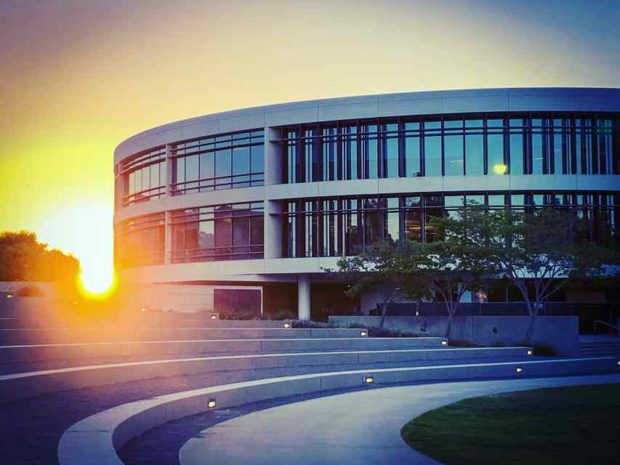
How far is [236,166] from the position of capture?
5053 centimetres

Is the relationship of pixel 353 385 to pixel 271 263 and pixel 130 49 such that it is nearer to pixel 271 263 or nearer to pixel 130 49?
pixel 130 49

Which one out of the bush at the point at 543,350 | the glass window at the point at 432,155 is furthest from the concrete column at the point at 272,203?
the bush at the point at 543,350

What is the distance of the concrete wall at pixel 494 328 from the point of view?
32250mm

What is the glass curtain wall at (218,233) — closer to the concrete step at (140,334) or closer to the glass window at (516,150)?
→ the glass window at (516,150)

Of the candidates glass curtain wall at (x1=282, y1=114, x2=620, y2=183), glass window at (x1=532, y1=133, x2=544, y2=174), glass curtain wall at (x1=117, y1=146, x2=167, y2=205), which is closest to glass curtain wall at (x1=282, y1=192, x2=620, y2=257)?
glass curtain wall at (x1=282, y1=114, x2=620, y2=183)

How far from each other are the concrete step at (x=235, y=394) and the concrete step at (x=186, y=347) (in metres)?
2.84

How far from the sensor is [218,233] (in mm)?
50781

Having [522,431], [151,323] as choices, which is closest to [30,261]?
[151,323]

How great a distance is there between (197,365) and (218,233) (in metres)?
33.3

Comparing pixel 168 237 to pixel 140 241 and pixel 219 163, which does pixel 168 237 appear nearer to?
pixel 140 241

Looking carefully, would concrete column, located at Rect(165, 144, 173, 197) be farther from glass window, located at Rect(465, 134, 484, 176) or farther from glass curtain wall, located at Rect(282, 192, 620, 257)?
glass window, located at Rect(465, 134, 484, 176)

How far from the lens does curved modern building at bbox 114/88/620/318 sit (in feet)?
151

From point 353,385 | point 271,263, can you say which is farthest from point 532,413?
point 271,263

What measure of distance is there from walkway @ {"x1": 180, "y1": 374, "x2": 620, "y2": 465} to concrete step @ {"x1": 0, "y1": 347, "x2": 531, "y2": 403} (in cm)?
248
